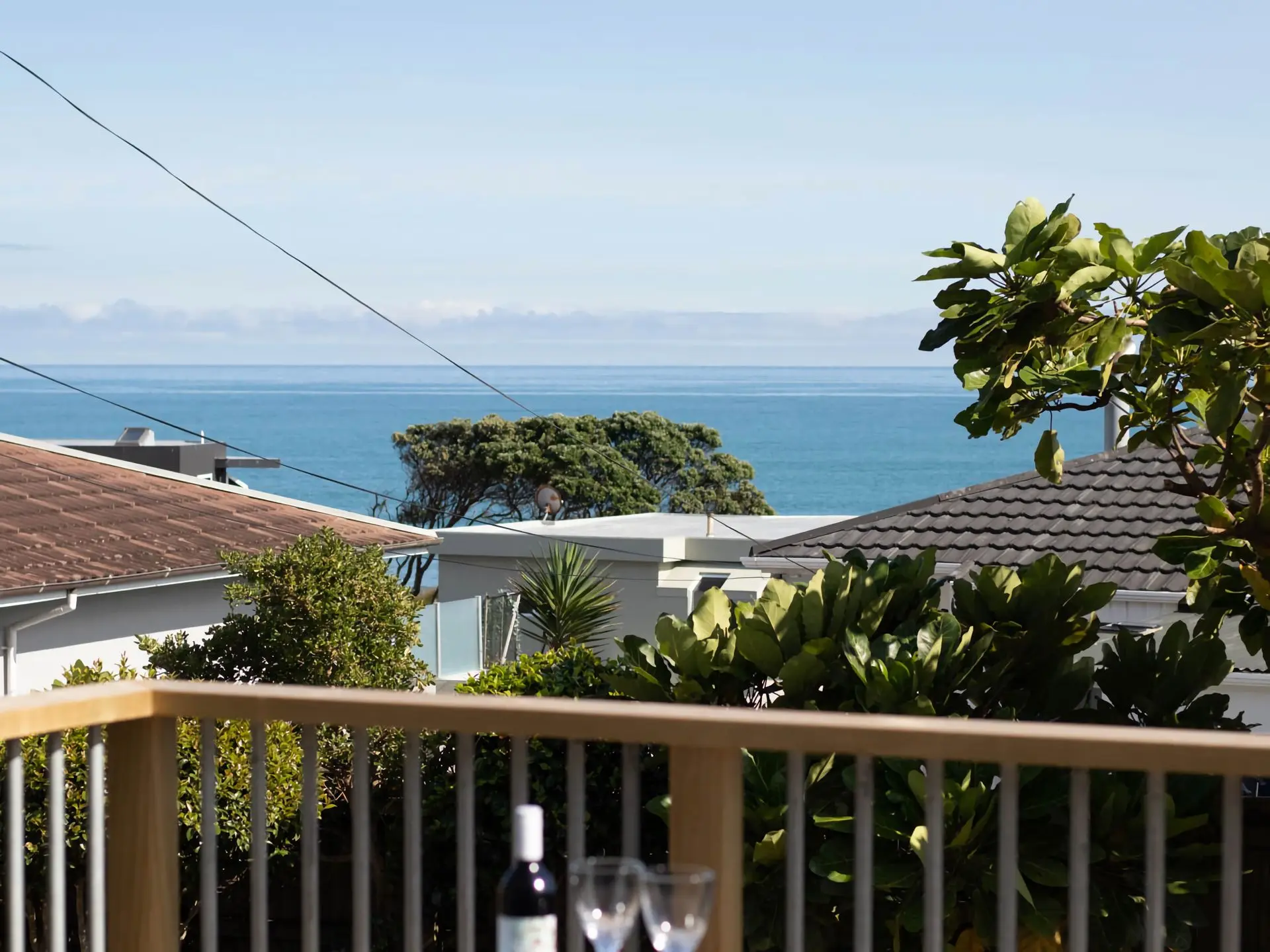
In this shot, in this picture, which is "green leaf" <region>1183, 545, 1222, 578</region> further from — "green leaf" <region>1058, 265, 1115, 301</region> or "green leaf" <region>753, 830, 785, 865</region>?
"green leaf" <region>753, 830, 785, 865</region>

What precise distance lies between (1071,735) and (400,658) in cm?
789

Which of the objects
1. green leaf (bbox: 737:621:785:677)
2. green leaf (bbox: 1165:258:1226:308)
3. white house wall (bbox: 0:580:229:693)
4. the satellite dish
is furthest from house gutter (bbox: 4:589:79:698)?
the satellite dish

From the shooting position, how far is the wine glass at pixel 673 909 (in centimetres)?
229

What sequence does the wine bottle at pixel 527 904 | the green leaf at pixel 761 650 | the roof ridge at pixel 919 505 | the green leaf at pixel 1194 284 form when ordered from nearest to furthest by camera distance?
the wine bottle at pixel 527 904
the green leaf at pixel 1194 284
the green leaf at pixel 761 650
the roof ridge at pixel 919 505

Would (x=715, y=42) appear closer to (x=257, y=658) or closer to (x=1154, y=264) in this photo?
(x=257, y=658)

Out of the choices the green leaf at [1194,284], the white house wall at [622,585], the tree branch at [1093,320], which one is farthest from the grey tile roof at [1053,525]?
the white house wall at [622,585]

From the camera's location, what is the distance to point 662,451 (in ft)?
181

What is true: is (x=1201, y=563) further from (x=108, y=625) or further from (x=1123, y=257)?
(x=108, y=625)

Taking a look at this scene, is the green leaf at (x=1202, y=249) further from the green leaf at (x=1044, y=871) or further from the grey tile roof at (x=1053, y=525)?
the grey tile roof at (x=1053, y=525)

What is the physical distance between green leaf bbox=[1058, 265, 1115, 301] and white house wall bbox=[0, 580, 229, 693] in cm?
882

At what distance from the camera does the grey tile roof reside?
1136 centimetres

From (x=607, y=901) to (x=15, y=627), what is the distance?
33.4ft

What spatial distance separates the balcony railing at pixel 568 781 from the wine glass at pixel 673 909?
54 centimetres

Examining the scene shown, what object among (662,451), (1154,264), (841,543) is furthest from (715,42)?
(1154,264)
